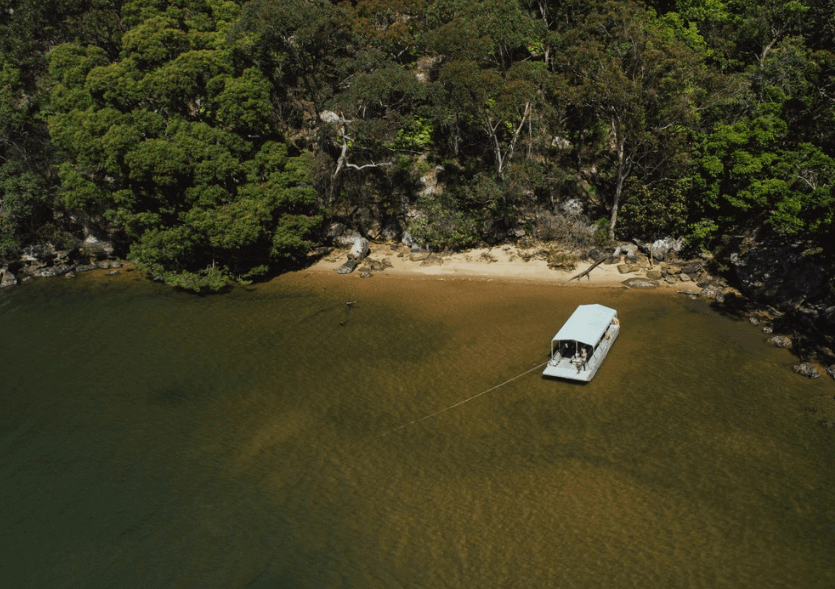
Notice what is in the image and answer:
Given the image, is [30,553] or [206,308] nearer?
[30,553]

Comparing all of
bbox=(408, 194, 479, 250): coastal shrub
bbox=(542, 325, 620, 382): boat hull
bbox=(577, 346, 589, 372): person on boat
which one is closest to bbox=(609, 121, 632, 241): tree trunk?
bbox=(408, 194, 479, 250): coastal shrub

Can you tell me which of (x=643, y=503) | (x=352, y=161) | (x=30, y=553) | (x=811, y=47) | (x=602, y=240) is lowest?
(x=30, y=553)

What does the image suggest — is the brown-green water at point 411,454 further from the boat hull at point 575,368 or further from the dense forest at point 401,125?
the dense forest at point 401,125

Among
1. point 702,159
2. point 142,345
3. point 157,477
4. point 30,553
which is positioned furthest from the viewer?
point 702,159

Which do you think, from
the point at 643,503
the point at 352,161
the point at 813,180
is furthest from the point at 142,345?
the point at 813,180

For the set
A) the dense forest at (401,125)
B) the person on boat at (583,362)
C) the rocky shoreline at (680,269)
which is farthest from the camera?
the dense forest at (401,125)

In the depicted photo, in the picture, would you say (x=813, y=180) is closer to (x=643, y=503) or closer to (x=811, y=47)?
(x=811, y=47)

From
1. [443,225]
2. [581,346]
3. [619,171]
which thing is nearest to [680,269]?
[619,171]

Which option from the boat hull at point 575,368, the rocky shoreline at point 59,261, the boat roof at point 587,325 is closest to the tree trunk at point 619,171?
the boat roof at point 587,325
